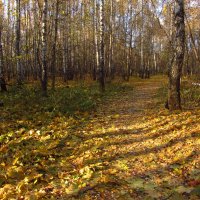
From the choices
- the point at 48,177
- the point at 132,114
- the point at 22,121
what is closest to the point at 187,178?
the point at 48,177

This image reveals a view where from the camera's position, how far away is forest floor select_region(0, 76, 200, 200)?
5.07m

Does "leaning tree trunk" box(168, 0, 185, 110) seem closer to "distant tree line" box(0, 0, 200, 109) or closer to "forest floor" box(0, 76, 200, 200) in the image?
"forest floor" box(0, 76, 200, 200)

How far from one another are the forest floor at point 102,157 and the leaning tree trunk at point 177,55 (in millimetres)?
612

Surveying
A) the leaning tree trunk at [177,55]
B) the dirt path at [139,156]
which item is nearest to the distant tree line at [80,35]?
the leaning tree trunk at [177,55]

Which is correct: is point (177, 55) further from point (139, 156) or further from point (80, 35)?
point (80, 35)

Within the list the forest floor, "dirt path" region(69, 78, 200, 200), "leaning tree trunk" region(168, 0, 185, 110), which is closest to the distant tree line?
"leaning tree trunk" region(168, 0, 185, 110)

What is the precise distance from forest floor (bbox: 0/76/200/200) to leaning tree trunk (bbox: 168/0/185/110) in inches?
24.1

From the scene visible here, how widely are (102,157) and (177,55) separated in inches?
218

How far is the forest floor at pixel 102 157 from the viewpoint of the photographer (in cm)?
507

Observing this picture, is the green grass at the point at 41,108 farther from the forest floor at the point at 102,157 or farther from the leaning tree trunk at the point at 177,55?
the leaning tree trunk at the point at 177,55

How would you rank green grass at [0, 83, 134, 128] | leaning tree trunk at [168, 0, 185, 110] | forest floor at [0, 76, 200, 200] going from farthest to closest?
green grass at [0, 83, 134, 128]
leaning tree trunk at [168, 0, 185, 110]
forest floor at [0, 76, 200, 200]

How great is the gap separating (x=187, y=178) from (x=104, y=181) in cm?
169

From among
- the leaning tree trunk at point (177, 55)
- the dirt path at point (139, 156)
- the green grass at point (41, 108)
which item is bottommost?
the dirt path at point (139, 156)

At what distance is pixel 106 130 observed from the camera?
873cm
